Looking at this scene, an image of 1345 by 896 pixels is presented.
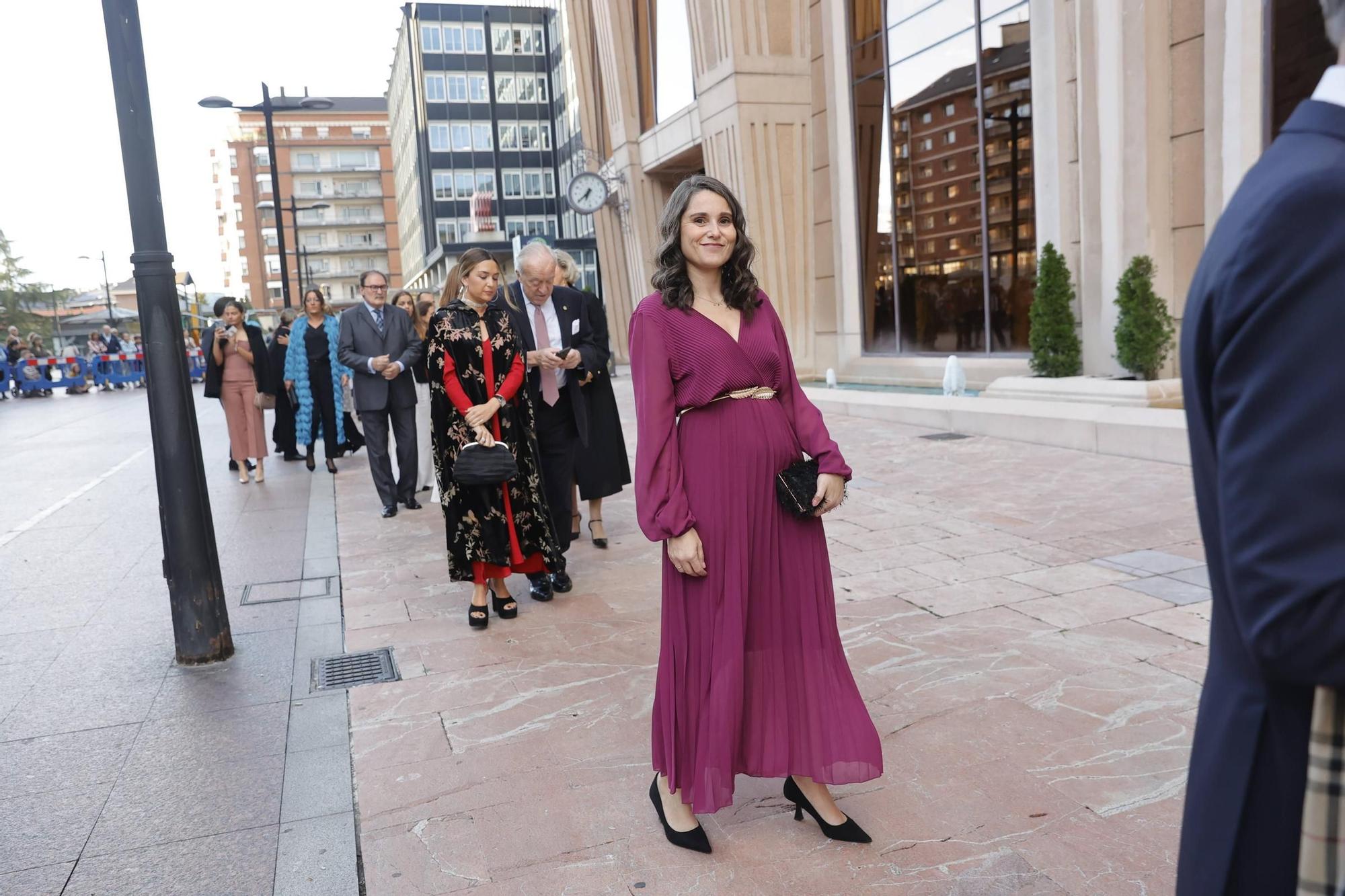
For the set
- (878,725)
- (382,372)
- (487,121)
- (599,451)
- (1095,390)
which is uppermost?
(487,121)

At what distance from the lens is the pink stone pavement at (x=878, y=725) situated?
115 inches

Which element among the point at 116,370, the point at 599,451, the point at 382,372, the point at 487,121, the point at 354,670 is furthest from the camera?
the point at 487,121

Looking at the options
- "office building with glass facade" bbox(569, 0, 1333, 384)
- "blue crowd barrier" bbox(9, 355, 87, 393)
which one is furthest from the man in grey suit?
"blue crowd barrier" bbox(9, 355, 87, 393)

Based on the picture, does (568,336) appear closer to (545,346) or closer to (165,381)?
(545,346)

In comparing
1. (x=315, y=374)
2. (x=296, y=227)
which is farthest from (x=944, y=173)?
(x=296, y=227)

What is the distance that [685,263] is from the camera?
3.06 m

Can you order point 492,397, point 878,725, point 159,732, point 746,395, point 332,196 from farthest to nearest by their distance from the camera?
point 332,196, point 492,397, point 159,732, point 878,725, point 746,395

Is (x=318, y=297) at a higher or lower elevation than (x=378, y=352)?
higher

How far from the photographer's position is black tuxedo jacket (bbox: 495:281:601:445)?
634cm

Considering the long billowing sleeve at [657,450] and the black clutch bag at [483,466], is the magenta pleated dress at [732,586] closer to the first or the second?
the long billowing sleeve at [657,450]

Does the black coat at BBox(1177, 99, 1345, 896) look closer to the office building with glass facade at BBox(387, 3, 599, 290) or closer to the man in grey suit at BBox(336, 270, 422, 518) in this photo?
the man in grey suit at BBox(336, 270, 422, 518)

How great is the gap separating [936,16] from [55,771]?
15108 millimetres

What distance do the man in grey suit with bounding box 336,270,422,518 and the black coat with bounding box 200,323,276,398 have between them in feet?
11.0

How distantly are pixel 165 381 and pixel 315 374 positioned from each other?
24.0 feet
